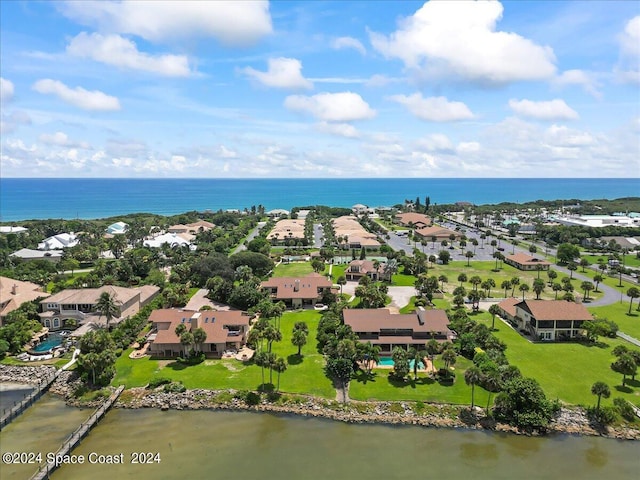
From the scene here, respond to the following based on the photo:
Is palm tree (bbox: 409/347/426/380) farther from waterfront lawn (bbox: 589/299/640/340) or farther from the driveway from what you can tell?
waterfront lawn (bbox: 589/299/640/340)

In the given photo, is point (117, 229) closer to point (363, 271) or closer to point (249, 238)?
point (249, 238)

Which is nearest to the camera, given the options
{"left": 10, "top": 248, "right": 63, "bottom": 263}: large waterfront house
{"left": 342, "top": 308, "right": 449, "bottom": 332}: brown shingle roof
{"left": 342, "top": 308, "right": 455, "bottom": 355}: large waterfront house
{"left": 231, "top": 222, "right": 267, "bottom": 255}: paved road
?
{"left": 342, "top": 308, "right": 455, "bottom": 355}: large waterfront house

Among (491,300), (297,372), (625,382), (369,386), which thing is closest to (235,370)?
(297,372)

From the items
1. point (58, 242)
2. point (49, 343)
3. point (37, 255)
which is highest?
point (58, 242)

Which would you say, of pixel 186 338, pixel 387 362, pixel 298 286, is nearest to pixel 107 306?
pixel 186 338

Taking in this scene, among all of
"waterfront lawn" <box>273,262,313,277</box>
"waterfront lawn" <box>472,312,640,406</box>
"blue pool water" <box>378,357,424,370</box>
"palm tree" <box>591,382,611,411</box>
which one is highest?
"palm tree" <box>591,382,611,411</box>

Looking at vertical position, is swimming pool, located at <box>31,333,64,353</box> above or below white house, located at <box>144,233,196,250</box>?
below

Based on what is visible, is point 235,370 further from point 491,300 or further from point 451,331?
point 491,300

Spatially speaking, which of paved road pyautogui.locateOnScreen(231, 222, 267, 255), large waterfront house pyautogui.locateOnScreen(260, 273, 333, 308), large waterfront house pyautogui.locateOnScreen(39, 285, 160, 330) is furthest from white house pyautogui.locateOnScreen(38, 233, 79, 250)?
large waterfront house pyautogui.locateOnScreen(260, 273, 333, 308)

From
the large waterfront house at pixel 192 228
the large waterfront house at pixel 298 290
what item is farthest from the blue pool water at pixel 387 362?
the large waterfront house at pixel 192 228
